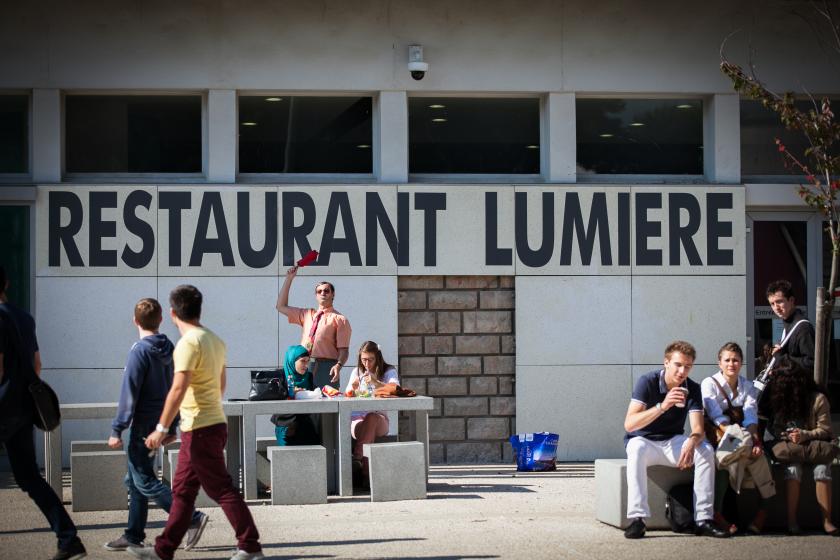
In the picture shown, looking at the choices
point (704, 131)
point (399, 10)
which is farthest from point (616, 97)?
point (399, 10)

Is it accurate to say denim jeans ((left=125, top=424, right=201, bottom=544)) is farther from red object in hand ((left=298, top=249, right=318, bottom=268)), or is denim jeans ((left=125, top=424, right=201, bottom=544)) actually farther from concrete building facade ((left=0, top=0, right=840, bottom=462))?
concrete building facade ((left=0, top=0, right=840, bottom=462))

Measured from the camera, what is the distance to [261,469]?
12320 millimetres

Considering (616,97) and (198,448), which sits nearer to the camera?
(198,448)

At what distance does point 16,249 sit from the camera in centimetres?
1523

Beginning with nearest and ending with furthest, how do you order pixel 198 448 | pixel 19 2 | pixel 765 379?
pixel 198 448
pixel 765 379
pixel 19 2

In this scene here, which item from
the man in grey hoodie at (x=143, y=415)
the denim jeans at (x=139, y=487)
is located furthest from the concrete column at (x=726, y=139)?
the denim jeans at (x=139, y=487)

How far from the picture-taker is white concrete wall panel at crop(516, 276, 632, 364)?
1555 centimetres

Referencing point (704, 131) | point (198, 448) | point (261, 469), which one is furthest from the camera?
point (704, 131)

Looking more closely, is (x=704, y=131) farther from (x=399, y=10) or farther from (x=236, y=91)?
(x=236, y=91)

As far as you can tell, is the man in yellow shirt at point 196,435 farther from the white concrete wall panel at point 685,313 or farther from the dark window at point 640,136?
the dark window at point 640,136

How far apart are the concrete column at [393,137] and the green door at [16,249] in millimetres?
4032

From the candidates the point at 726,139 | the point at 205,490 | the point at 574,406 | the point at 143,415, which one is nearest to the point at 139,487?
the point at 143,415

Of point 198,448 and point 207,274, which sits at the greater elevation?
point 207,274

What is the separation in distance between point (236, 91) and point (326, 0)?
1.46 meters
